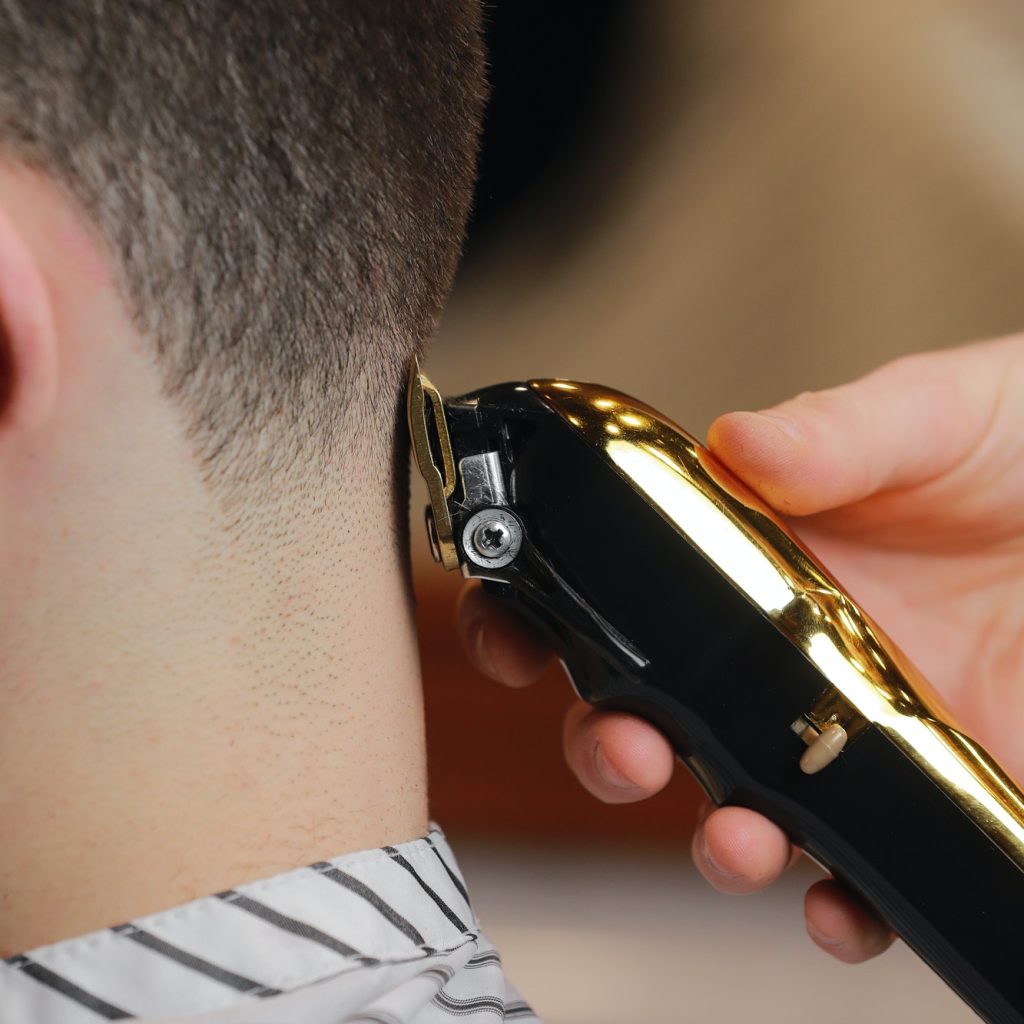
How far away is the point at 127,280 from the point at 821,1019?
1.05m

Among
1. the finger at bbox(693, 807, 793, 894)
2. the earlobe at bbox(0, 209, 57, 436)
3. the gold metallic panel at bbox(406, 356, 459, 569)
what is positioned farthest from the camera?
the finger at bbox(693, 807, 793, 894)

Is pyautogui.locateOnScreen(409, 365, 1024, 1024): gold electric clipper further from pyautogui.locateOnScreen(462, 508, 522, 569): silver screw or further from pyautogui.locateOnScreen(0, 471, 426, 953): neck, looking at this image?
pyautogui.locateOnScreen(0, 471, 426, 953): neck

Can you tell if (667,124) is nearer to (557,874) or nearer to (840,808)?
(557,874)

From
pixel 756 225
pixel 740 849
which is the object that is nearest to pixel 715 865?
pixel 740 849

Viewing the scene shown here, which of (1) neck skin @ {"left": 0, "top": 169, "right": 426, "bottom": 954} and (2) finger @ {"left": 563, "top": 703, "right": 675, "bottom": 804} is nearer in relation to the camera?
(1) neck skin @ {"left": 0, "top": 169, "right": 426, "bottom": 954}

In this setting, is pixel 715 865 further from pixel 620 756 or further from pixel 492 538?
pixel 492 538

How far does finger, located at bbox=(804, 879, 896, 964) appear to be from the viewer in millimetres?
648

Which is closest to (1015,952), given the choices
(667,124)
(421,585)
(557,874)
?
(557,874)

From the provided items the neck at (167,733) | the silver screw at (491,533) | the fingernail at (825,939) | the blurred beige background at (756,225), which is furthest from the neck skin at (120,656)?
the blurred beige background at (756,225)

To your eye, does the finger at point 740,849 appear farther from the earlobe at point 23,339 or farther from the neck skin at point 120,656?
the earlobe at point 23,339

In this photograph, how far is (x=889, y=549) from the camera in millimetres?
837

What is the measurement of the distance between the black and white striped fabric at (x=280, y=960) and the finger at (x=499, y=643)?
0.21 meters

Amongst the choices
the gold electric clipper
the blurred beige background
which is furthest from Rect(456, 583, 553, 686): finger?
the blurred beige background

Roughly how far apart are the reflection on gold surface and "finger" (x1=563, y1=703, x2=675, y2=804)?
0.11m
